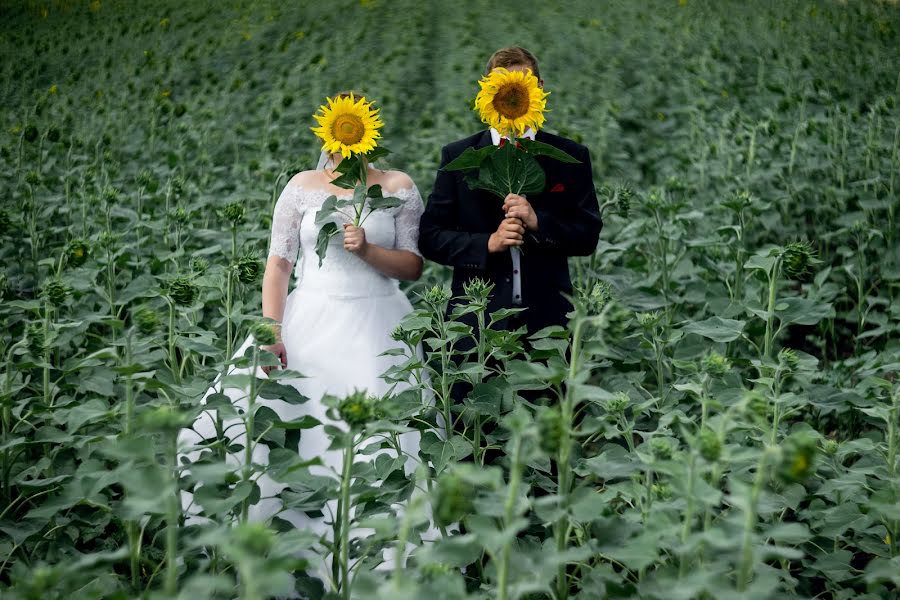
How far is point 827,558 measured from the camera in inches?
69.6

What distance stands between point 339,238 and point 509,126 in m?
0.69

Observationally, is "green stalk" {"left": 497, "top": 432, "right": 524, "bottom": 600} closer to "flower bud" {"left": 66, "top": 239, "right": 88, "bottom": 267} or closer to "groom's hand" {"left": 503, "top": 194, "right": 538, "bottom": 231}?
"groom's hand" {"left": 503, "top": 194, "right": 538, "bottom": 231}

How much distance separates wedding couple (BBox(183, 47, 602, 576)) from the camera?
230 cm

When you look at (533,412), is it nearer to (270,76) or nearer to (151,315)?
(151,315)

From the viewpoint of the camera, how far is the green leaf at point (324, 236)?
2139 mm

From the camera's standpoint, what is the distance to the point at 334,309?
2.52 m

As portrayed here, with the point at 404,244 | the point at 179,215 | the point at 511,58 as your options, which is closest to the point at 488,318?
the point at 404,244

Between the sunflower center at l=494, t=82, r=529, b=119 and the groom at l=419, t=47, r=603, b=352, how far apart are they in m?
0.18

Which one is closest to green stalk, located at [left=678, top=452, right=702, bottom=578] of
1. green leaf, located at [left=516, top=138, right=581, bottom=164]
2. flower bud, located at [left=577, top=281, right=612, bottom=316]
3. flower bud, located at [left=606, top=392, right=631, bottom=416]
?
flower bud, located at [left=606, top=392, right=631, bottom=416]

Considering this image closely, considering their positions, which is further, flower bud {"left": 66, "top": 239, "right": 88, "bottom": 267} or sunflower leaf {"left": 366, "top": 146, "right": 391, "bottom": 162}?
flower bud {"left": 66, "top": 239, "right": 88, "bottom": 267}

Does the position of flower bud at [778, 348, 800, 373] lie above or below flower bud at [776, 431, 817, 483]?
below

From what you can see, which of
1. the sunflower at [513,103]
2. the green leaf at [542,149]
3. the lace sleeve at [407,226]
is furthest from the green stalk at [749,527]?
the lace sleeve at [407,226]

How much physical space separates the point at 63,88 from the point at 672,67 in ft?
15.5

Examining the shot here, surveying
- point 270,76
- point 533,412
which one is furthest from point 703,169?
point 270,76
